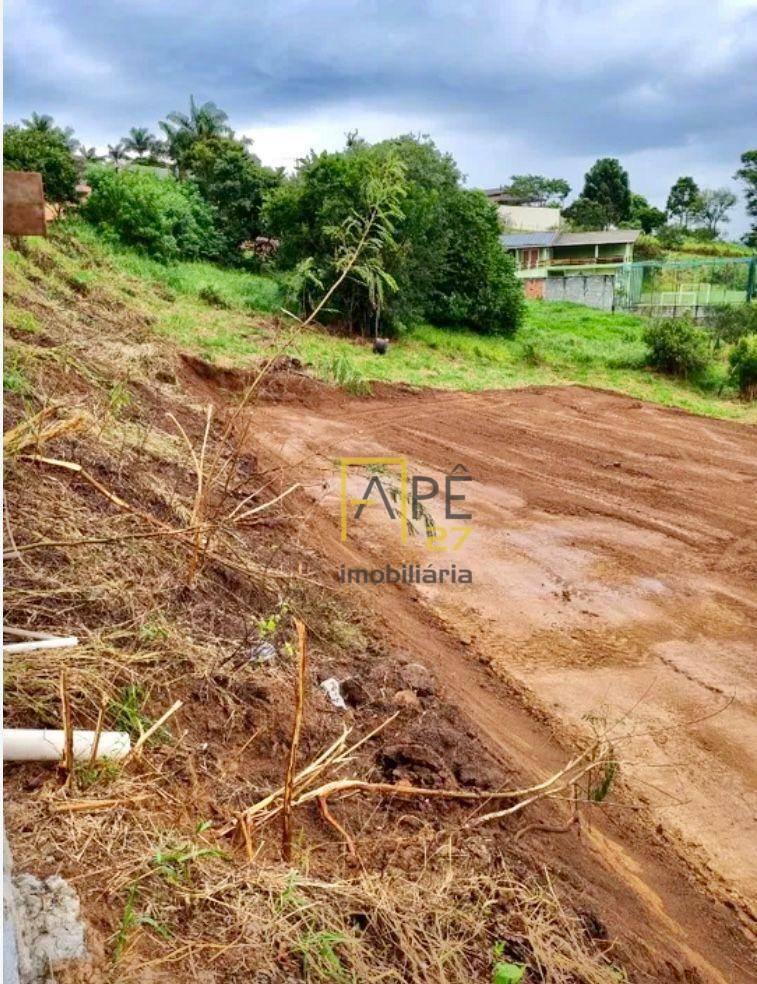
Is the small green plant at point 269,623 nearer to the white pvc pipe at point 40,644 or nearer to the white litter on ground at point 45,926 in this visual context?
the white pvc pipe at point 40,644

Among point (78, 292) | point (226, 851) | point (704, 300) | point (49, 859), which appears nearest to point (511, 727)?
point (226, 851)

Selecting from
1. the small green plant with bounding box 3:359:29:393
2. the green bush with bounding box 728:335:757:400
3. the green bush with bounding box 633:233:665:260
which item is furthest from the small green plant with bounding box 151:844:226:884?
the green bush with bounding box 633:233:665:260

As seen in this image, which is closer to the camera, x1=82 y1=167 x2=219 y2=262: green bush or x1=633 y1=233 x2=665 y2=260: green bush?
x1=82 y1=167 x2=219 y2=262: green bush

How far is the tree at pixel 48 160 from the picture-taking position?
1791cm

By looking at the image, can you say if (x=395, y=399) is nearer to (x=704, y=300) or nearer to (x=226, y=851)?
(x=226, y=851)

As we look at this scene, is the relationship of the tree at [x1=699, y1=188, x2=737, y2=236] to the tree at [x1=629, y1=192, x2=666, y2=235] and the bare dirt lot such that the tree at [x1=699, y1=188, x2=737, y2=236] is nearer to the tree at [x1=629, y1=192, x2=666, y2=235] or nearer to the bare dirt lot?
the tree at [x1=629, y1=192, x2=666, y2=235]

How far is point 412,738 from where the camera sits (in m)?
3.86

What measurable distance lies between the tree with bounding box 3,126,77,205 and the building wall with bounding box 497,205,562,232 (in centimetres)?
4062

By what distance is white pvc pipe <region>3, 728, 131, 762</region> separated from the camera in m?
2.73

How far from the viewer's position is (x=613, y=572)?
6809 millimetres

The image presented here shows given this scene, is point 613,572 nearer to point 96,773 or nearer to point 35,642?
point 35,642

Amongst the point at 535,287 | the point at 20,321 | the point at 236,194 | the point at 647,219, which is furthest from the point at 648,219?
the point at 20,321

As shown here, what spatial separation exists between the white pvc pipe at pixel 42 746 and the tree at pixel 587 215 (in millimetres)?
54653

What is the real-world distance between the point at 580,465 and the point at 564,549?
2988 millimetres
